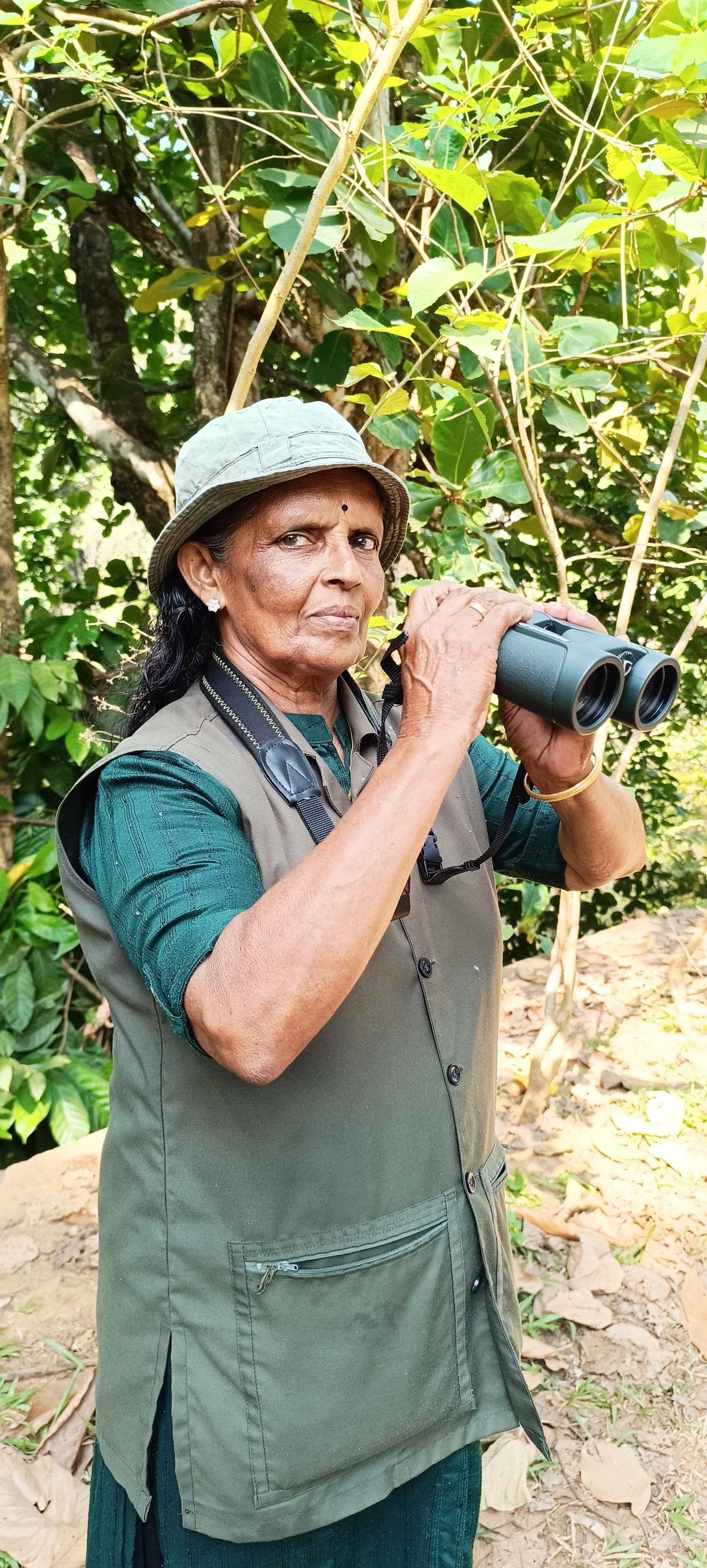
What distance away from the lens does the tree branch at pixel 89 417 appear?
3.45 meters

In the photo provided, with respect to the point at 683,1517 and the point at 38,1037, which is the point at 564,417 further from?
the point at 38,1037

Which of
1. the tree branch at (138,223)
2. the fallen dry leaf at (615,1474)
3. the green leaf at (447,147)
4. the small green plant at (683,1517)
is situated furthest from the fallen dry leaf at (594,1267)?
the tree branch at (138,223)

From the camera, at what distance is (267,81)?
2.26 m

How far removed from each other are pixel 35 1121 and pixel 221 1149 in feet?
7.45

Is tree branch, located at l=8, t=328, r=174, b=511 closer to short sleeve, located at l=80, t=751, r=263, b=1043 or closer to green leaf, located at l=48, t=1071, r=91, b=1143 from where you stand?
green leaf, located at l=48, t=1071, r=91, b=1143

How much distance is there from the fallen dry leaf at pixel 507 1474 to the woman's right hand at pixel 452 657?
60.7 inches

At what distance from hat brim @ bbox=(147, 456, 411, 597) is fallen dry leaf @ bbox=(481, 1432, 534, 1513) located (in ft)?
5.40

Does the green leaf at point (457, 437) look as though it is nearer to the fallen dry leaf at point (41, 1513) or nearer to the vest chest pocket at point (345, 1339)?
the vest chest pocket at point (345, 1339)

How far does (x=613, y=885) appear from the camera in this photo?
555cm

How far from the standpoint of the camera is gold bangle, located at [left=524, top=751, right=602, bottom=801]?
1304mm

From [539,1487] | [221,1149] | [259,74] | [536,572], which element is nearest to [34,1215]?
[539,1487]

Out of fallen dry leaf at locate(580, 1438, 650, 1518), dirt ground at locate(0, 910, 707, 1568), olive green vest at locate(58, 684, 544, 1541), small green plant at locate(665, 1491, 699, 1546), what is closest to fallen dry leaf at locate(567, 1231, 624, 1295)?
dirt ground at locate(0, 910, 707, 1568)

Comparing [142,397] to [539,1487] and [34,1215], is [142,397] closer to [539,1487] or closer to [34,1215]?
[34,1215]

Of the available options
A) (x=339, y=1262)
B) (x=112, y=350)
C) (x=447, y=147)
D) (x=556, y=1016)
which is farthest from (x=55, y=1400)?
(x=112, y=350)
